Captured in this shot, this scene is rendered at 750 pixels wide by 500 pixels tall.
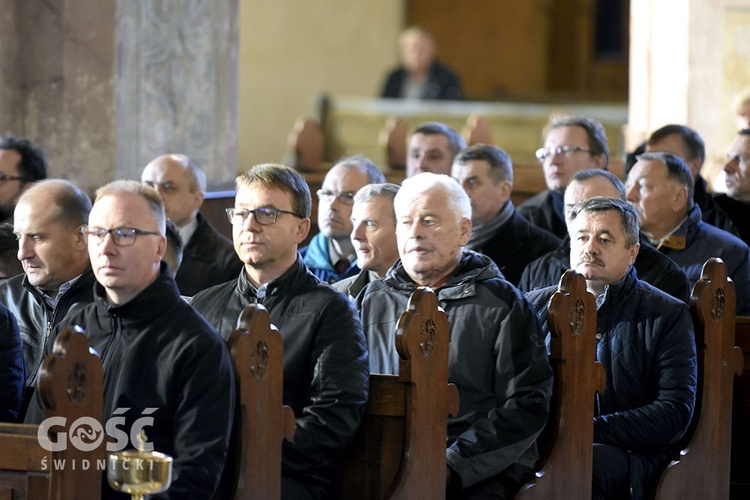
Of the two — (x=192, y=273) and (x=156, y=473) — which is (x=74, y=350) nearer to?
(x=156, y=473)

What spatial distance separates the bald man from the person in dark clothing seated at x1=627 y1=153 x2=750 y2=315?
179 centimetres

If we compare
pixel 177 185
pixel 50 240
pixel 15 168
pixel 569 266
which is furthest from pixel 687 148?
pixel 50 240

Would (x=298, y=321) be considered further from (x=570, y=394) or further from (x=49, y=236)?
(x=49, y=236)

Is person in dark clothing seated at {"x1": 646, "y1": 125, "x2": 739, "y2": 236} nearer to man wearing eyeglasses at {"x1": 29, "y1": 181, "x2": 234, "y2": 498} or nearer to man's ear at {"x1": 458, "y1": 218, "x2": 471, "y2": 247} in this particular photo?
man's ear at {"x1": 458, "y1": 218, "x2": 471, "y2": 247}

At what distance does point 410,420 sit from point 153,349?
770 millimetres

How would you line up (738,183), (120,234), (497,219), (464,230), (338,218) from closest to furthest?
(120,234)
(464,230)
(338,218)
(497,219)
(738,183)

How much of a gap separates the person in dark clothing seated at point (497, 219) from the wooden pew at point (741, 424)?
1057mm

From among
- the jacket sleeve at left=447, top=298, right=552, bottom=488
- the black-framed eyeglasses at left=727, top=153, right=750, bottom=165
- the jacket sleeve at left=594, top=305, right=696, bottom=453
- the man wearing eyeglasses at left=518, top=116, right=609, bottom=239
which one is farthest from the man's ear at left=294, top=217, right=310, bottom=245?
the black-framed eyeglasses at left=727, top=153, right=750, bottom=165

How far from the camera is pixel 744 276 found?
5.64 m

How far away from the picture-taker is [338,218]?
5.91 metres

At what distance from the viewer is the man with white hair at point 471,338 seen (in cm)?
409

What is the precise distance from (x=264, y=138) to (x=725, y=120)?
275 inches

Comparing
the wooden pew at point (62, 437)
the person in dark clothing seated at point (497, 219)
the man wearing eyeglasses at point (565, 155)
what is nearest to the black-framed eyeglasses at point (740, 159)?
the man wearing eyeglasses at point (565, 155)

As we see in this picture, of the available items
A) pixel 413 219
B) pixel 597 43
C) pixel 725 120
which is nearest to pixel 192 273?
pixel 413 219
